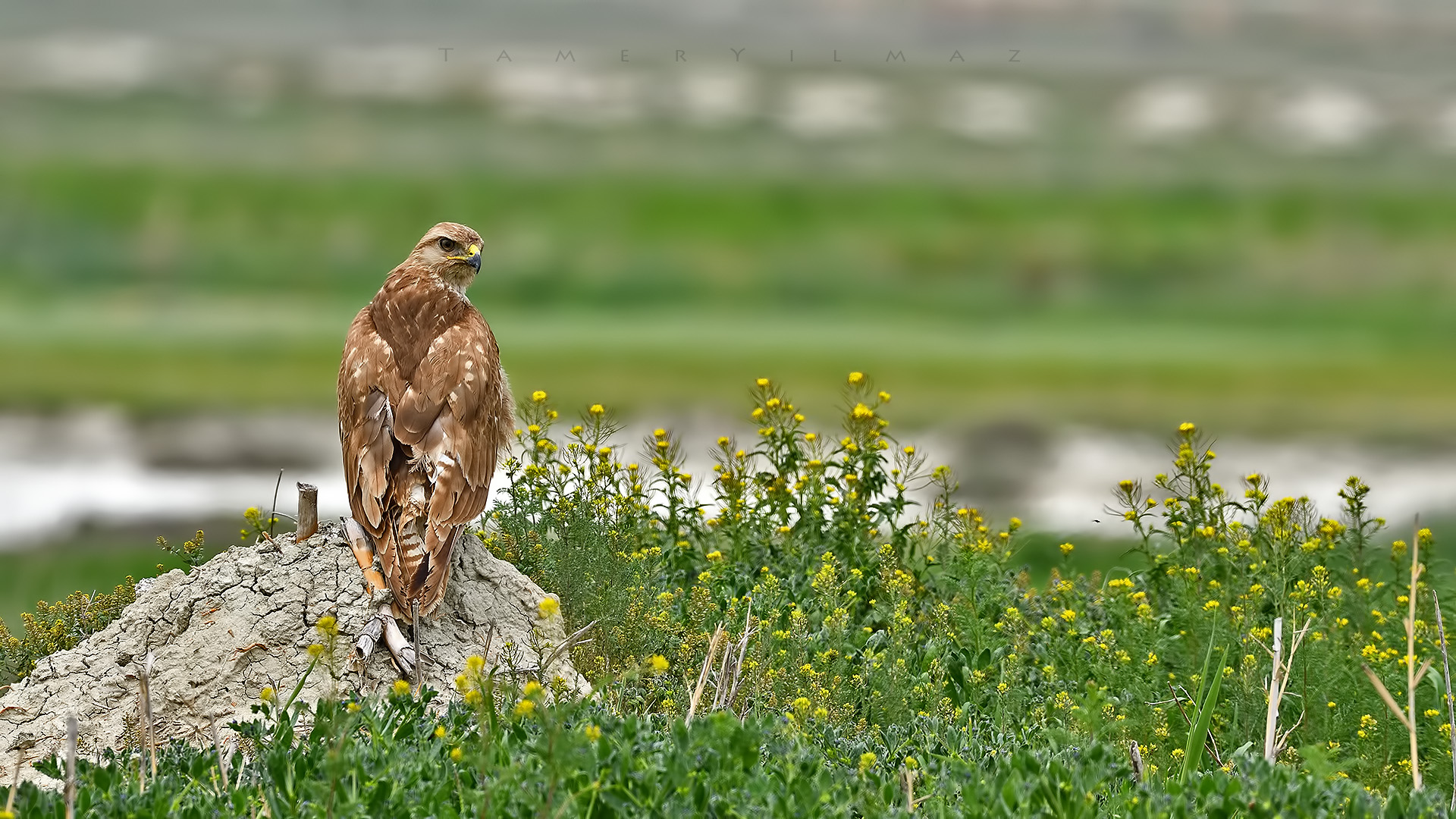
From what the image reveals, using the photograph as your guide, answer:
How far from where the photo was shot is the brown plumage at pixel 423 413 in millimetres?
5633

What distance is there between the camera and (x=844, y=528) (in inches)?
309

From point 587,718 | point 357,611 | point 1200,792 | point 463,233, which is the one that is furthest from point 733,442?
point 1200,792

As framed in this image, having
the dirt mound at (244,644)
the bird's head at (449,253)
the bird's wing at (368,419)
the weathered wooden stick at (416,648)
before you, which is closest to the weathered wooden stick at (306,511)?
the dirt mound at (244,644)

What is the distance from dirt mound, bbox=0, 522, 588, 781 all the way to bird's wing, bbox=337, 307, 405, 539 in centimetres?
41

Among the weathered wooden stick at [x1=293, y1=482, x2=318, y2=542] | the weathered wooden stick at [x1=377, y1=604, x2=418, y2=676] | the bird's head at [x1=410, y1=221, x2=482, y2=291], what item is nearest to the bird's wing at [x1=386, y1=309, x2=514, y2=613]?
the weathered wooden stick at [x1=377, y1=604, x2=418, y2=676]

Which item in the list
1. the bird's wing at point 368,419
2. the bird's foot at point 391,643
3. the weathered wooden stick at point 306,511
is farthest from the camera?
the weathered wooden stick at point 306,511

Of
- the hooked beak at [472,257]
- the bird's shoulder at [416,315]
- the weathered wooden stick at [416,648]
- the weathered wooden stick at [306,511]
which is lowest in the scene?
the weathered wooden stick at [416,648]

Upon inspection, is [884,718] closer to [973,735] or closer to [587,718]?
[973,735]

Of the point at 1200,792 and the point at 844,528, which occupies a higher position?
the point at 844,528

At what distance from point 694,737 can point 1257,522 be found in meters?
4.75

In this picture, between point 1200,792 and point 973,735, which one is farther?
point 973,735

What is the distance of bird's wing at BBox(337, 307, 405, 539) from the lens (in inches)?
226

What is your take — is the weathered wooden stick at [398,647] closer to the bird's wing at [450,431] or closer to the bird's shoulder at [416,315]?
the bird's wing at [450,431]

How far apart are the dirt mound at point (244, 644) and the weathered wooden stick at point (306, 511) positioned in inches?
1.9
